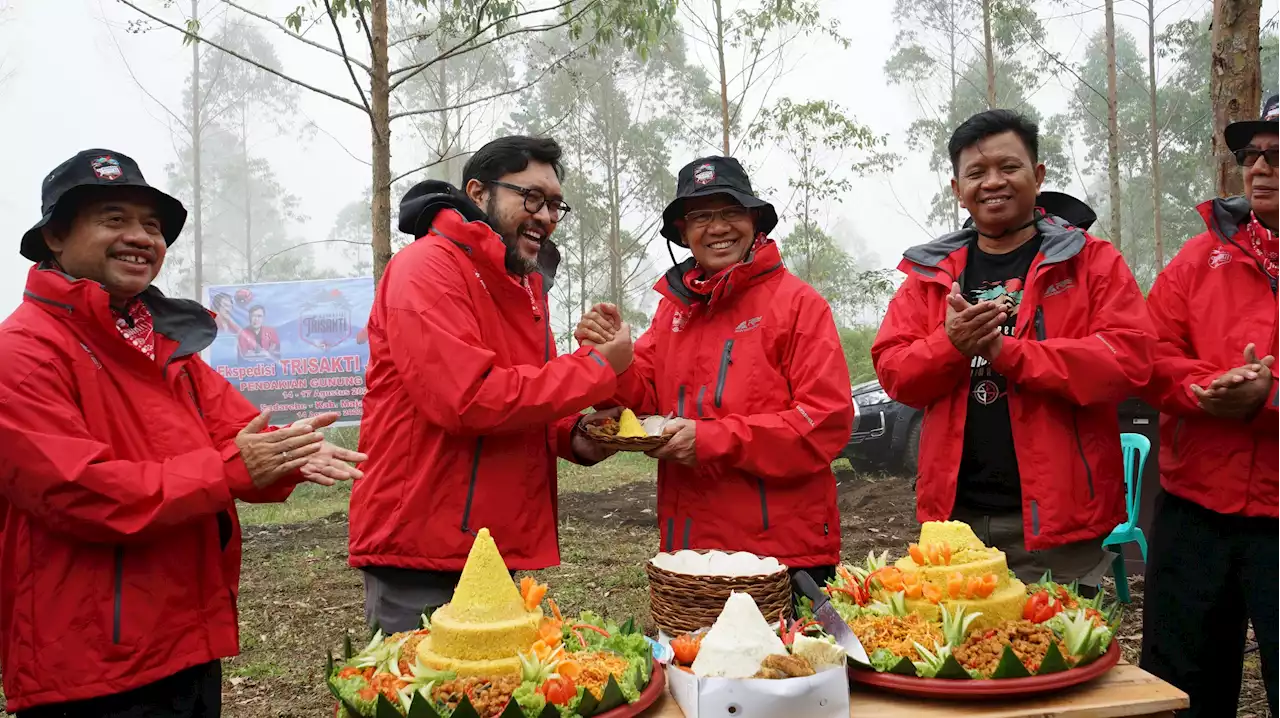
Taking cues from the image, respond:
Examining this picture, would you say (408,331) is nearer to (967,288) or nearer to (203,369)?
(203,369)

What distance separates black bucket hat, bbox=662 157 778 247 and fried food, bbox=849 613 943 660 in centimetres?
152

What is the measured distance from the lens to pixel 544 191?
3193mm

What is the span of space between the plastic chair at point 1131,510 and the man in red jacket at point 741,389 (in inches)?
130

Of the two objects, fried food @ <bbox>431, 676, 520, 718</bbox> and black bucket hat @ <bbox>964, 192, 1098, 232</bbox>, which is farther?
black bucket hat @ <bbox>964, 192, 1098, 232</bbox>

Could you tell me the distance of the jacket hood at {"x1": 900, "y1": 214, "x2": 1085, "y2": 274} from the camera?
9.95 feet

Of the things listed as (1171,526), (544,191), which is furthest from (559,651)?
(1171,526)

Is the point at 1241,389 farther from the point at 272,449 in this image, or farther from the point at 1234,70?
the point at 272,449

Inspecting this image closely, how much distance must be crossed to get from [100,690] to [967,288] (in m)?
2.93

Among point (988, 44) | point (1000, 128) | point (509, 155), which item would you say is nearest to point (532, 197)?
point (509, 155)

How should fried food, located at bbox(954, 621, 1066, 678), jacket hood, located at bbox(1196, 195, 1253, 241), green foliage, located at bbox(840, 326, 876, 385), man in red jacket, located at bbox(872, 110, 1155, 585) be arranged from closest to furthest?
fried food, located at bbox(954, 621, 1066, 678) → man in red jacket, located at bbox(872, 110, 1155, 585) → jacket hood, located at bbox(1196, 195, 1253, 241) → green foliage, located at bbox(840, 326, 876, 385)

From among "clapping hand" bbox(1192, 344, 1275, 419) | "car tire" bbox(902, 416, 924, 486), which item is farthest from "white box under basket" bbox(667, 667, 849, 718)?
"car tire" bbox(902, 416, 924, 486)

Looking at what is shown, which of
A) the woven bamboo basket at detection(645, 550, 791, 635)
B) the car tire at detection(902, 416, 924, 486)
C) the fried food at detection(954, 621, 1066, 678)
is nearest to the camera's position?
the fried food at detection(954, 621, 1066, 678)

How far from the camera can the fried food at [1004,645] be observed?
212 cm

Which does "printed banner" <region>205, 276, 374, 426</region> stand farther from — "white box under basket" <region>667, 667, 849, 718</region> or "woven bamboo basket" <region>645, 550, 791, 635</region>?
"white box under basket" <region>667, 667, 849, 718</region>
